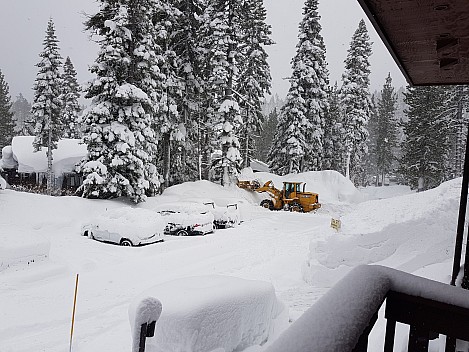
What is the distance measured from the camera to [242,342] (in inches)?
221

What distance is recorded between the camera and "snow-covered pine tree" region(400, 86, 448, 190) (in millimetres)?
31344

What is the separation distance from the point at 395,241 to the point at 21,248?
9.92 m

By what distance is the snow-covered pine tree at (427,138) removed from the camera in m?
31.3

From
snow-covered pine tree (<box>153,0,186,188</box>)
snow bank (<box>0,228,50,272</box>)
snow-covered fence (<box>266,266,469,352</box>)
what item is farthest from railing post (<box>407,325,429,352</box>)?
snow-covered pine tree (<box>153,0,186,188</box>)

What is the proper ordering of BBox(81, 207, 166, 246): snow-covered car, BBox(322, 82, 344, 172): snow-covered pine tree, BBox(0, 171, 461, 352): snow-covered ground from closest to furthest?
1. BBox(0, 171, 461, 352): snow-covered ground
2. BBox(81, 207, 166, 246): snow-covered car
3. BBox(322, 82, 344, 172): snow-covered pine tree

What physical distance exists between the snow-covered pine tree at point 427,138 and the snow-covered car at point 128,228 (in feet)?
83.8

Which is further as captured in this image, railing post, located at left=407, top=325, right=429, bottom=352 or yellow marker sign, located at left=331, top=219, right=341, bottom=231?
yellow marker sign, located at left=331, top=219, right=341, bottom=231

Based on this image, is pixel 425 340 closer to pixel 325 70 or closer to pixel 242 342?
pixel 242 342

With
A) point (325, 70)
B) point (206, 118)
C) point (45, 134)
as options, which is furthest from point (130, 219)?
point (325, 70)

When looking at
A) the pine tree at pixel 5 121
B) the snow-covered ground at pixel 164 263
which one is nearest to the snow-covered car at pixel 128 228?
the snow-covered ground at pixel 164 263

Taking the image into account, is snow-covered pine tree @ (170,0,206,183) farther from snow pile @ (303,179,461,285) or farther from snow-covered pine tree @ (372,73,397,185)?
snow-covered pine tree @ (372,73,397,185)

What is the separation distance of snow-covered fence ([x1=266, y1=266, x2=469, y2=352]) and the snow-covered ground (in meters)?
3.34

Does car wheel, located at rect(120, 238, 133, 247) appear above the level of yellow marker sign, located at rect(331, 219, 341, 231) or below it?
below

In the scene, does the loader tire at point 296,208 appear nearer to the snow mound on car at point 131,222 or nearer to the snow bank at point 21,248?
the snow mound on car at point 131,222
